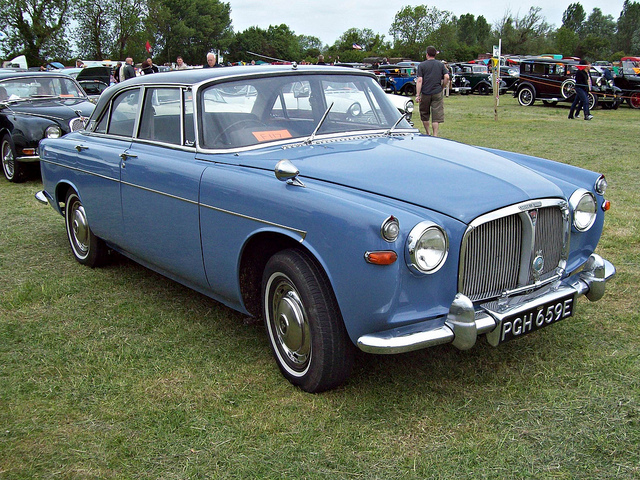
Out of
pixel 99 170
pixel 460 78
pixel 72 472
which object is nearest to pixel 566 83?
pixel 460 78

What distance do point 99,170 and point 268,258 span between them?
6.24 ft

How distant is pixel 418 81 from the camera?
1170 centimetres

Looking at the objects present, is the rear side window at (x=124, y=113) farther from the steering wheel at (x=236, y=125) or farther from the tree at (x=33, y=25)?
the tree at (x=33, y=25)

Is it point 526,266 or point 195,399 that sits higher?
point 526,266

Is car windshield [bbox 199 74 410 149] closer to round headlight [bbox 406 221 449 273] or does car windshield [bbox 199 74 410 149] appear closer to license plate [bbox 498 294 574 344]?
round headlight [bbox 406 221 449 273]

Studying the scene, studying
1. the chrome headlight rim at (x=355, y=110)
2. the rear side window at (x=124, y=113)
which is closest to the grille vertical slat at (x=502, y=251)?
the chrome headlight rim at (x=355, y=110)

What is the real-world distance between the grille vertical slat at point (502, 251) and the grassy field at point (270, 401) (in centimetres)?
54

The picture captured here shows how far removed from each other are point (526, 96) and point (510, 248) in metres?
21.9

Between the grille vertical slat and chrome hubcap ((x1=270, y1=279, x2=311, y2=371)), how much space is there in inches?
31.8

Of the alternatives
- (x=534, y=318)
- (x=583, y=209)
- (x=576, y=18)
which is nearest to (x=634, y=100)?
(x=583, y=209)

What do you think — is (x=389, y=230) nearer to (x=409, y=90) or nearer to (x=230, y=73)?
(x=230, y=73)

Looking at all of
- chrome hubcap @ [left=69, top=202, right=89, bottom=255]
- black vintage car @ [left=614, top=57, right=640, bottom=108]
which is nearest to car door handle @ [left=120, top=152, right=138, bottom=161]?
chrome hubcap @ [left=69, top=202, right=89, bottom=255]

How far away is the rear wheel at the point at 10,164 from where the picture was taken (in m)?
8.77

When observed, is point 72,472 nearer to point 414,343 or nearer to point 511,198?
point 414,343
